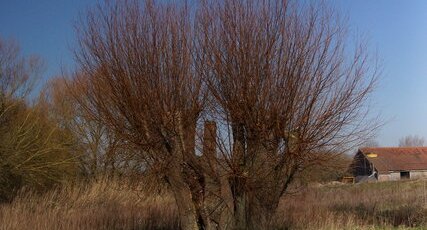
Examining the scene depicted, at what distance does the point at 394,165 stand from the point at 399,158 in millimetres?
2394

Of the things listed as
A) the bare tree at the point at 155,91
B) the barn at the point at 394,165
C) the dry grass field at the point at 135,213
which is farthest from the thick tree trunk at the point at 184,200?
the barn at the point at 394,165

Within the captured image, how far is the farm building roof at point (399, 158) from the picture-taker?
204 feet

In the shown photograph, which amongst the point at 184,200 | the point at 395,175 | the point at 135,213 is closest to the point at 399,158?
the point at 395,175

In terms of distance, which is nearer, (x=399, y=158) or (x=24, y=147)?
(x=24, y=147)

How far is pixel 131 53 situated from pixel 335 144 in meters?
3.94

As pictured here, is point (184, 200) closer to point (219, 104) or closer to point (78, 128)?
point (219, 104)

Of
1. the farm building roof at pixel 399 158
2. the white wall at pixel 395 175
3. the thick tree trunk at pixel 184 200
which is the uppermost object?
the farm building roof at pixel 399 158

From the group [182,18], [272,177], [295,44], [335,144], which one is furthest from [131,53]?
[335,144]

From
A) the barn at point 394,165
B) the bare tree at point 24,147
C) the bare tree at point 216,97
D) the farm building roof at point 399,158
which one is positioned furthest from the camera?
the farm building roof at point 399,158

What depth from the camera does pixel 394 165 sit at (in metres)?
62.9

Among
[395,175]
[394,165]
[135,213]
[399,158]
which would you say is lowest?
[135,213]

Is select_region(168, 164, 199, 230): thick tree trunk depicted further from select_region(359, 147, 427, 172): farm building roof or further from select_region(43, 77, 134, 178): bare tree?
select_region(359, 147, 427, 172): farm building roof

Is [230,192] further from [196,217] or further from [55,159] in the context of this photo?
[55,159]

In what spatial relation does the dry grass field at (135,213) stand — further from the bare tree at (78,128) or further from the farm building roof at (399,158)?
the farm building roof at (399,158)
